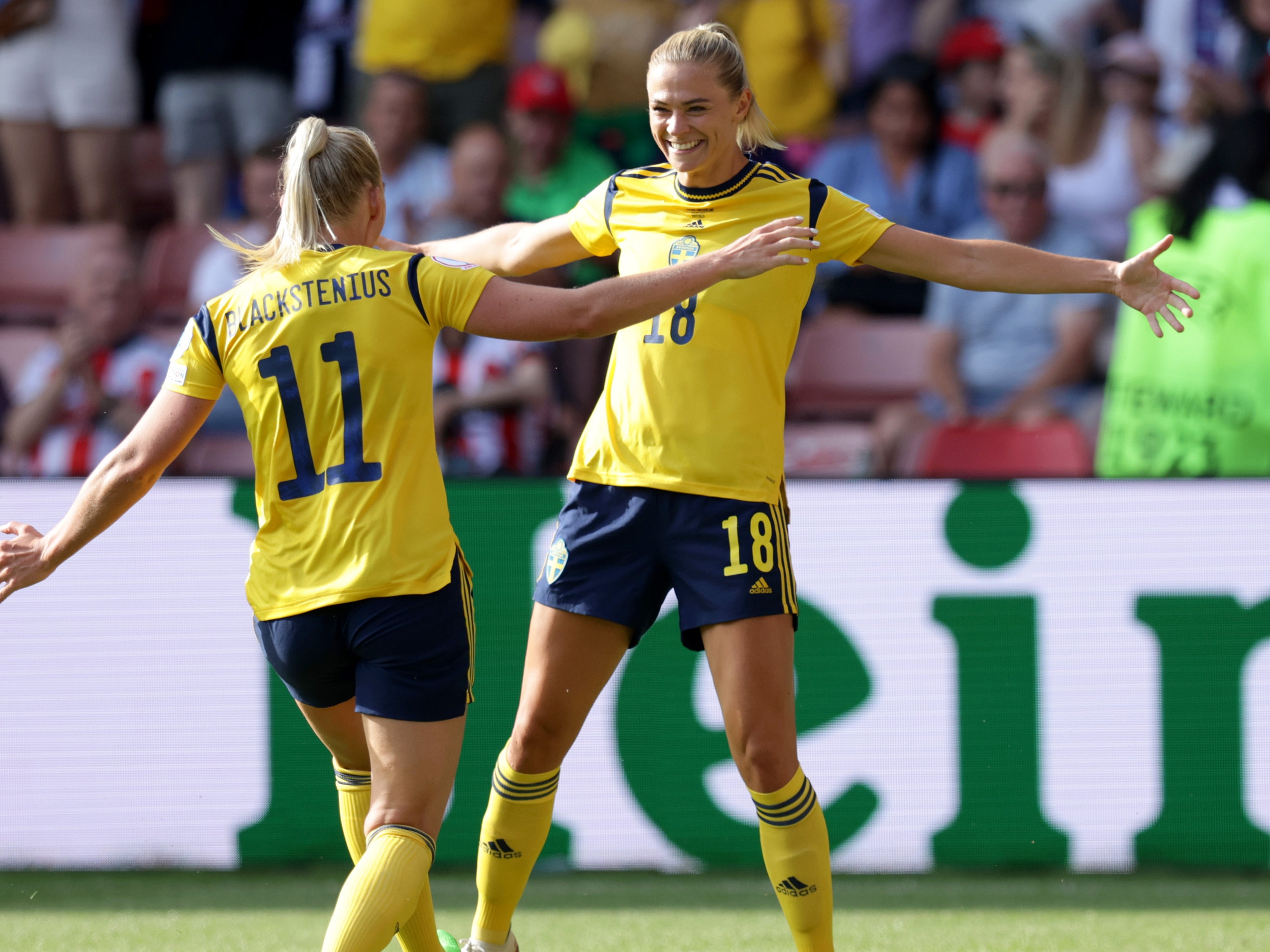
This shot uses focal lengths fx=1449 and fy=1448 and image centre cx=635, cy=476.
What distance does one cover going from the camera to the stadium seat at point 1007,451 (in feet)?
21.3

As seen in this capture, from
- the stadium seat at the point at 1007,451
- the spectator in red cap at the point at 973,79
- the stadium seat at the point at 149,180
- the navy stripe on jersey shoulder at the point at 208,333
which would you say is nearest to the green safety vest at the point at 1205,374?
the stadium seat at the point at 1007,451

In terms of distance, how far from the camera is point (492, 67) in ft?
24.6

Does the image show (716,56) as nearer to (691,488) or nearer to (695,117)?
(695,117)

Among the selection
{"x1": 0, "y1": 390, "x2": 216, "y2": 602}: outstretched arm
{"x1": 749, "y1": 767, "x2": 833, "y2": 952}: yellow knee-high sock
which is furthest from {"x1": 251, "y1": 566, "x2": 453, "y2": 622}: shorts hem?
{"x1": 749, "y1": 767, "x2": 833, "y2": 952}: yellow knee-high sock

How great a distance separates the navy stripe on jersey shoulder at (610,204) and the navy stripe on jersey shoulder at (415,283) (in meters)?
0.74

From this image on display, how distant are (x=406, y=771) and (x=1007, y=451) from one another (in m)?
4.34

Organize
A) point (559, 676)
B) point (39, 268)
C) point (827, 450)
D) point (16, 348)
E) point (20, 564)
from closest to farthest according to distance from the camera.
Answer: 1. point (20, 564)
2. point (559, 676)
3. point (827, 450)
4. point (16, 348)
5. point (39, 268)

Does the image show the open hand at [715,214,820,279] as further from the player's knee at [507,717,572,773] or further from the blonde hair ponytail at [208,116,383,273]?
the player's knee at [507,717,572,773]

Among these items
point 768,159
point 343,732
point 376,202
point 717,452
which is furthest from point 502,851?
point 768,159

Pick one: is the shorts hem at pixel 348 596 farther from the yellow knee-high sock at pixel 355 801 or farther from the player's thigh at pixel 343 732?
the yellow knee-high sock at pixel 355 801

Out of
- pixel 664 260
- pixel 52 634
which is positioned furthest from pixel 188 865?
pixel 664 260

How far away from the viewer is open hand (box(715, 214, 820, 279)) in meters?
2.76

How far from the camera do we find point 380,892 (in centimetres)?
269

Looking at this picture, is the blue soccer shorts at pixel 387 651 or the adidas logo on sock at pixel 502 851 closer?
the blue soccer shorts at pixel 387 651
